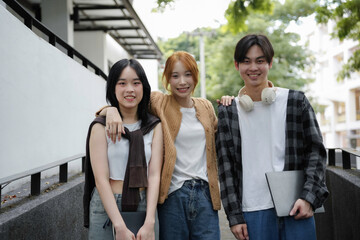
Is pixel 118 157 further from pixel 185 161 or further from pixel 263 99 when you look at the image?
pixel 263 99

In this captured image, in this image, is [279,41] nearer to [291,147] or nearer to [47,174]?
[47,174]

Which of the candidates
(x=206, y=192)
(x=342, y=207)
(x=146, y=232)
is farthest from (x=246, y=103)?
(x=342, y=207)

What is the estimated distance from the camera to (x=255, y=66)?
8.53ft

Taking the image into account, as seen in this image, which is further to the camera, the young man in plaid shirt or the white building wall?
the white building wall

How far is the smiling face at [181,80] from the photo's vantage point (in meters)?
2.89

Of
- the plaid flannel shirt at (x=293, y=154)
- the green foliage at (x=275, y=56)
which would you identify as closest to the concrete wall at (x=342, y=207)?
the plaid flannel shirt at (x=293, y=154)

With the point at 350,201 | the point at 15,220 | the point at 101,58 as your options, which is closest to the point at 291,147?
the point at 350,201

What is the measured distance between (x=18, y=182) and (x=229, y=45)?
17.3 m

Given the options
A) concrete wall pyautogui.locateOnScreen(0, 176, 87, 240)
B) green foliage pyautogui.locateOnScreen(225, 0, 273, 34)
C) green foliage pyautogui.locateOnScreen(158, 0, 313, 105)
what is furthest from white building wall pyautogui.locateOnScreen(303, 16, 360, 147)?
concrete wall pyautogui.locateOnScreen(0, 176, 87, 240)

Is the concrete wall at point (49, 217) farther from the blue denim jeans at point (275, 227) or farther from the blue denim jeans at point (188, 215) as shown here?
the blue denim jeans at point (275, 227)

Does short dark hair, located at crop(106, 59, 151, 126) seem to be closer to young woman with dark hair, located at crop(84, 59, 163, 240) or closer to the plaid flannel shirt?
young woman with dark hair, located at crop(84, 59, 163, 240)

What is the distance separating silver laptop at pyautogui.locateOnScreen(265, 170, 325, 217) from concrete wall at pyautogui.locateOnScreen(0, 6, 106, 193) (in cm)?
276

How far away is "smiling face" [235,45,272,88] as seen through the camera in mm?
2609

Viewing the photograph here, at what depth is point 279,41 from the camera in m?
Result: 20.3
